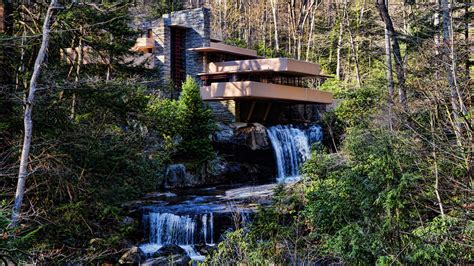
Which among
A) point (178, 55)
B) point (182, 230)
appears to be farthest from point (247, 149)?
point (182, 230)

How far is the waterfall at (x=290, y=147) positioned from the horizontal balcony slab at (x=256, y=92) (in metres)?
1.56

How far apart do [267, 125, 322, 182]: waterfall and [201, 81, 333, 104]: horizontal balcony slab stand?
1.56m

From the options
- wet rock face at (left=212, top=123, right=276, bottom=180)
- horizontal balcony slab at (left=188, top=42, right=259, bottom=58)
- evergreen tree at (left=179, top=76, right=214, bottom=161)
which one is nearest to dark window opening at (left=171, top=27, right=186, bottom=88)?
horizontal balcony slab at (left=188, top=42, right=259, bottom=58)

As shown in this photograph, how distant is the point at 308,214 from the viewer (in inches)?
333

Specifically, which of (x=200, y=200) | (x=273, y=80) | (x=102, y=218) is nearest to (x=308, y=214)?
(x=102, y=218)

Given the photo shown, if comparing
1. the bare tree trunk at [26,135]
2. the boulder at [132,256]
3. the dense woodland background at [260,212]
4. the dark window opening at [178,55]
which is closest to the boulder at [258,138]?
the dark window opening at [178,55]

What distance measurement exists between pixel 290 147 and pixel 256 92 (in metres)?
2.92

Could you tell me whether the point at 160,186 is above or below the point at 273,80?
below

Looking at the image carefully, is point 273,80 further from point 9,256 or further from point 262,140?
point 9,256

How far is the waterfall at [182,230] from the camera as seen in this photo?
1110 cm

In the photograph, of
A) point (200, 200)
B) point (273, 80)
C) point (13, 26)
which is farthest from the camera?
point (273, 80)

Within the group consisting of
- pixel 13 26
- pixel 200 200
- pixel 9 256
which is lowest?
pixel 200 200

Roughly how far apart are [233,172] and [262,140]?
6.61 ft

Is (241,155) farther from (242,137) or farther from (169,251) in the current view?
(169,251)
